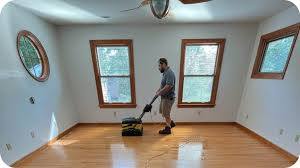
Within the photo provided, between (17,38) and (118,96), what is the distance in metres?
1.87

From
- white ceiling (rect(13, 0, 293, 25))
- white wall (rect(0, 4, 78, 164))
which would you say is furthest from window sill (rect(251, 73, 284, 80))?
white wall (rect(0, 4, 78, 164))

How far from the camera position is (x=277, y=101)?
7.14 feet

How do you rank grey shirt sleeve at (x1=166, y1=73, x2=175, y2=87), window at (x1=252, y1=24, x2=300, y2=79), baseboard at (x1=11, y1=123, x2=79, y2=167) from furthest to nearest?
grey shirt sleeve at (x1=166, y1=73, x2=175, y2=87) < window at (x1=252, y1=24, x2=300, y2=79) < baseboard at (x1=11, y1=123, x2=79, y2=167)

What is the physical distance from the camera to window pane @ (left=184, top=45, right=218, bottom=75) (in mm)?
2889

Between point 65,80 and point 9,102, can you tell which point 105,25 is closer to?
point 65,80

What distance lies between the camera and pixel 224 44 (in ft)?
9.23

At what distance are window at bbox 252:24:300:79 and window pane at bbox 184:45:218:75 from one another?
2.43 feet

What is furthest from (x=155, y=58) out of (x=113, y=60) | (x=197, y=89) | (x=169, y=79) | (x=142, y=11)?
(x=197, y=89)

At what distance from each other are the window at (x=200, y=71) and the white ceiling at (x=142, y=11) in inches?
18.1

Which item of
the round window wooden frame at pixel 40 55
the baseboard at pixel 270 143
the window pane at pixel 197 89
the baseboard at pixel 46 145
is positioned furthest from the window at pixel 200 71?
the round window wooden frame at pixel 40 55

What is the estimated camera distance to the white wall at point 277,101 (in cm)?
190

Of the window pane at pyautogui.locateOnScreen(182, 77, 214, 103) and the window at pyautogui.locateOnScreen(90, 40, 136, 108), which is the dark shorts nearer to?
the window pane at pyautogui.locateOnScreen(182, 77, 214, 103)

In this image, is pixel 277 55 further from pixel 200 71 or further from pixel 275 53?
pixel 200 71

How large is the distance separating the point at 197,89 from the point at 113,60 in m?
1.85
